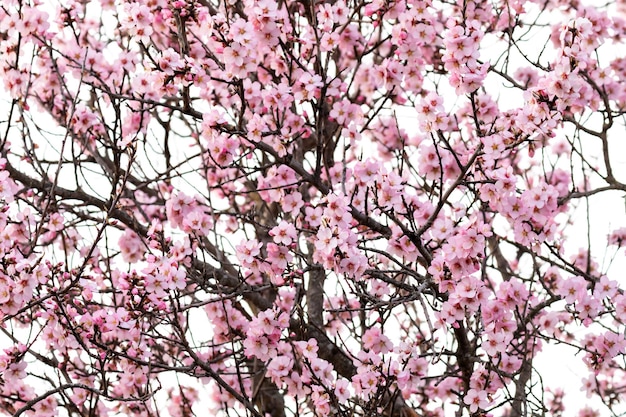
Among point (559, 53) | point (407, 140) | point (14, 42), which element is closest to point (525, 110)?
point (559, 53)

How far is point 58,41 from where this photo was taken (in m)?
5.51

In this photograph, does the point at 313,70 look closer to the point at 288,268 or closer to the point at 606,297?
the point at 288,268

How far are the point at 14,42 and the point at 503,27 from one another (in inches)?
124

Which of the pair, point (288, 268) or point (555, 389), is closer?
point (288, 268)

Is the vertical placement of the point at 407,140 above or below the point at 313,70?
above

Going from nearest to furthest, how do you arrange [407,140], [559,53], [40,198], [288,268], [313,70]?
[559,53]
[288,268]
[313,70]
[40,198]
[407,140]

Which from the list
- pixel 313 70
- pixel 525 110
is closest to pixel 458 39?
pixel 525 110

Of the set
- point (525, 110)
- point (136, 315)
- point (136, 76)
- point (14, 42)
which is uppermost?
point (14, 42)

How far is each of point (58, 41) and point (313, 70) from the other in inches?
89.4

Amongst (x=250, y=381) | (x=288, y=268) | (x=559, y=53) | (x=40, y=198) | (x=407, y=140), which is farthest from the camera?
(x=407, y=140)

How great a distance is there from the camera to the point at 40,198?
4.83 metres

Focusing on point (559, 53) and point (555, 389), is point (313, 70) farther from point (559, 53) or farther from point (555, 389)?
point (555, 389)

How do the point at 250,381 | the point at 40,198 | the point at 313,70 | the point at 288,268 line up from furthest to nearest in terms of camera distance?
the point at 250,381 → the point at 40,198 → the point at 313,70 → the point at 288,268

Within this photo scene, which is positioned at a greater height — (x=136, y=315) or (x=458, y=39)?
(x=458, y=39)
